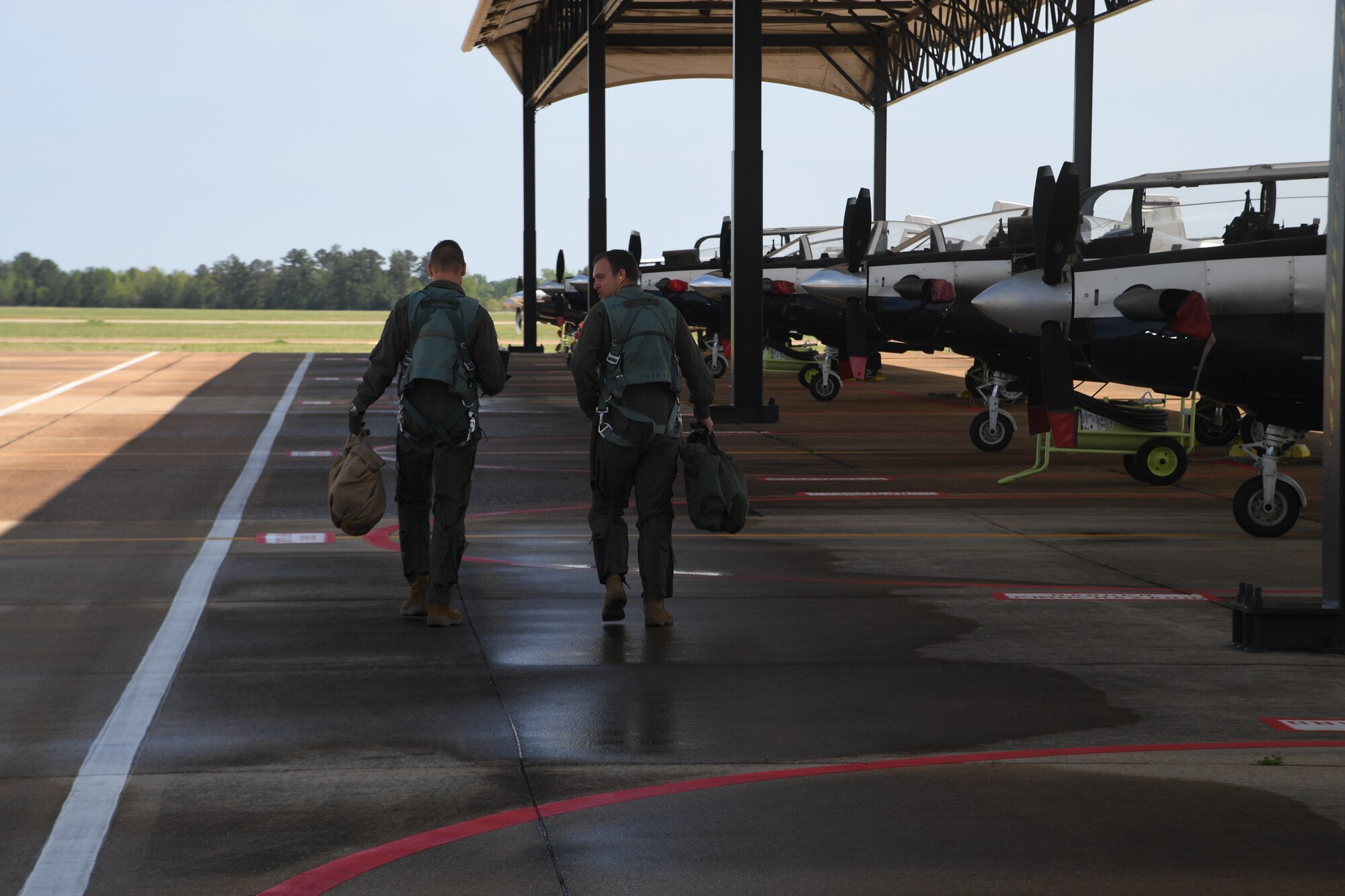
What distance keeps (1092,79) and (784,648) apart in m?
20.9

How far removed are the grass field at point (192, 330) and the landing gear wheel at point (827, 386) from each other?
28140 millimetres

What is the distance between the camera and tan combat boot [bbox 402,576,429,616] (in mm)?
8023

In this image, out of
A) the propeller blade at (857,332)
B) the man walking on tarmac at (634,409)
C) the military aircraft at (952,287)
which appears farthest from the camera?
the propeller blade at (857,332)

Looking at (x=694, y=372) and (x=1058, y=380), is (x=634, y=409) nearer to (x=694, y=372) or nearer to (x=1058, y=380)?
(x=694, y=372)

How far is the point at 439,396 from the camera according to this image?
773 centimetres

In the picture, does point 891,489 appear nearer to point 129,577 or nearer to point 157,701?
point 129,577

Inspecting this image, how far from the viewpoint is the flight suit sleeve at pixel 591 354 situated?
7609 millimetres

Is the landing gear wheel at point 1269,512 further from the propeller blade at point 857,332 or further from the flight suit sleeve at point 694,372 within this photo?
the propeller blade at point 857,332

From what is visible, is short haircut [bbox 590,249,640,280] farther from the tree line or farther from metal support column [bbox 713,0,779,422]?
the tree line

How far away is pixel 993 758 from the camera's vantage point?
5.47m

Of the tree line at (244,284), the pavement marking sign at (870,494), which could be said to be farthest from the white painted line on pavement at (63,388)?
the tree line at (244,284)

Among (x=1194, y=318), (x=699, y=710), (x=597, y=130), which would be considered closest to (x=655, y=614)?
(x=699, y=710)

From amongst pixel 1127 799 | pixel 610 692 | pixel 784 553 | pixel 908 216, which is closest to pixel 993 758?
pixel 1127 799

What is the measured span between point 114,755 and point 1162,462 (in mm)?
11446
